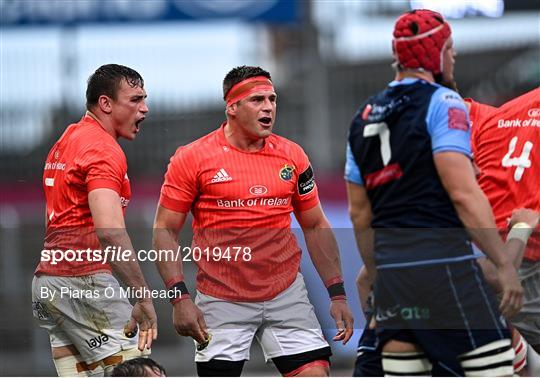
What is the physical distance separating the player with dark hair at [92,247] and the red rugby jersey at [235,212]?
0.38 metres

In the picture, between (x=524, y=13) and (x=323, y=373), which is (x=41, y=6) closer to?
(x=524, y=13)

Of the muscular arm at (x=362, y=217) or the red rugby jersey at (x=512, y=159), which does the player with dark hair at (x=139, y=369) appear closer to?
the muscular arm at (x=362, y=217)

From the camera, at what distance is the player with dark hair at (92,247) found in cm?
704

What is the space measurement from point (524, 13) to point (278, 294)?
37.5ft

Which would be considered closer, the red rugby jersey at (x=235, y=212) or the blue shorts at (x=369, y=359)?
the blue shorts at (x=369, y=359)

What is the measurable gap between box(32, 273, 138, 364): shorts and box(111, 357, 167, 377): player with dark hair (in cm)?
96

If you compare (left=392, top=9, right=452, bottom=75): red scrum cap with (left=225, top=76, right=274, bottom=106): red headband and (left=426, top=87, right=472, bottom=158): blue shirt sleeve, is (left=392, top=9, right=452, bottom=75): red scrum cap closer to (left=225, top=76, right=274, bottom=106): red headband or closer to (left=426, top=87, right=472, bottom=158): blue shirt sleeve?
(left=426, top=87, right=472, bottom=158): blue shirt sleeve

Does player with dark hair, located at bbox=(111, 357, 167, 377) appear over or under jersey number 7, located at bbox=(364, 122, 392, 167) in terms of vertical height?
under

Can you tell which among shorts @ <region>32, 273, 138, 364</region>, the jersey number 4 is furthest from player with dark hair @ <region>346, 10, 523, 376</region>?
shorts @ <region>32, 273, 138, 364</region>

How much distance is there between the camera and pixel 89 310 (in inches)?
289

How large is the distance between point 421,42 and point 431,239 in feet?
2.91

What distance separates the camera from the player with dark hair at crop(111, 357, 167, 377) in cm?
621

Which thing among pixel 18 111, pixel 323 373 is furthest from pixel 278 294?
pixel 18 111

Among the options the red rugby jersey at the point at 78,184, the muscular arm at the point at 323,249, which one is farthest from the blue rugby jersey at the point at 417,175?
the red rugby jersey at the point at 78,184
